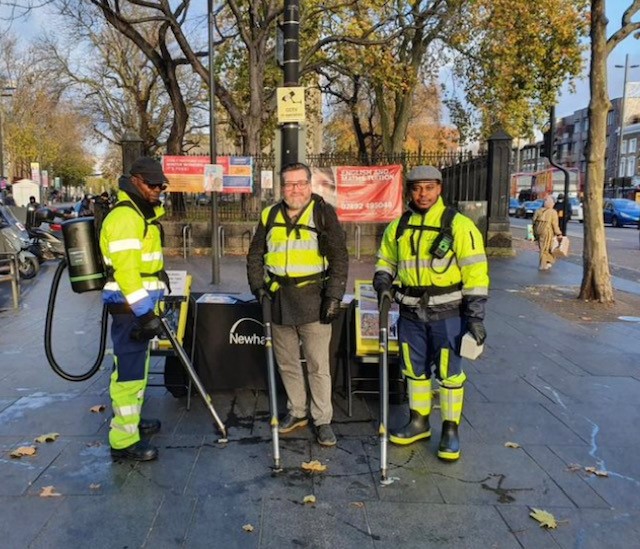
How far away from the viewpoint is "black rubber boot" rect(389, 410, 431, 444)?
411 centimetres

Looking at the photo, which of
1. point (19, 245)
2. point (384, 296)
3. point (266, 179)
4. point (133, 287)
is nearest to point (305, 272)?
point (384, 296)

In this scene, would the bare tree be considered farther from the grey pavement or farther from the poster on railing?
the poster on railing

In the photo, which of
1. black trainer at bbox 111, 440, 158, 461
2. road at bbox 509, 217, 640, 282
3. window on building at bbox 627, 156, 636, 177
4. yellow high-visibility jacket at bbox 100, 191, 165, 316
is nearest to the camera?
yellow high-visibility jacket at bbox 100, 191, 165, 316

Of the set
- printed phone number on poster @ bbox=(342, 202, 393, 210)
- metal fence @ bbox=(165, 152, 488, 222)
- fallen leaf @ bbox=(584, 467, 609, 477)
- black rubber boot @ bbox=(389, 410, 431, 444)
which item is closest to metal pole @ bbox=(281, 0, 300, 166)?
black rubber boot @ bbox=(389, 410, 431, 444)

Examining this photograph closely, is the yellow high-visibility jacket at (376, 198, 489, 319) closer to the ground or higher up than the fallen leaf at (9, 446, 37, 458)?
higher up

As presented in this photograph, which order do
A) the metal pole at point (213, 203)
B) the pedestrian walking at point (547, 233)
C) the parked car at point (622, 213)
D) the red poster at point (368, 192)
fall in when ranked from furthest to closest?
the parked car at point (622, 213) → the red poster at point (368, 192) → the pedestrian walking at point (547, 233) → the metal pole at point (213, 203)

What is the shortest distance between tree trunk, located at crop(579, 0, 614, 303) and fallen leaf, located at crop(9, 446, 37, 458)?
8293mm

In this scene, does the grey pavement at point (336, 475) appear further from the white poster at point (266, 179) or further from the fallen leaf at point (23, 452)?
the white poster at point (266, 179)

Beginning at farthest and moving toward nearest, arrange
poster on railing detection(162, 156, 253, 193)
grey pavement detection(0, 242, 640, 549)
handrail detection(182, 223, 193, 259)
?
1. handrail detection(182, 223, 193, 259)
2. poster on railing detection(162, 156, 253, 193)
3. grey pavement detection(0, 242, 640, 549)

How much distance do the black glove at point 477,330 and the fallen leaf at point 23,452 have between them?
297 cm

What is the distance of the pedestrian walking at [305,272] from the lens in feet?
13.1

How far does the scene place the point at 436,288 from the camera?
387 cm

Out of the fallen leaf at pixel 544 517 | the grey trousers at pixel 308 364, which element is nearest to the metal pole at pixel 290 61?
the grey trousers at pixel 308 364

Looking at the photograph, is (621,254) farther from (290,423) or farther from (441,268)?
(290,423)
